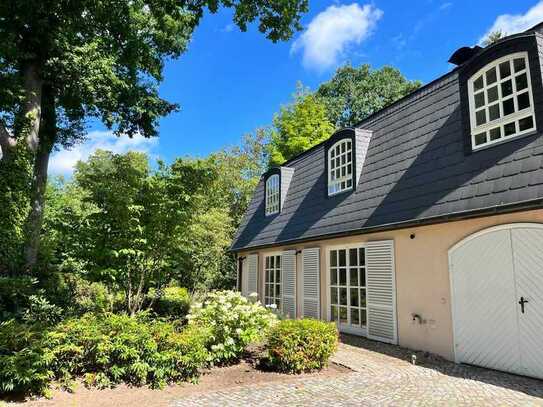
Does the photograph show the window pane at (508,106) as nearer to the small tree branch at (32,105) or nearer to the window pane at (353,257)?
the window pane at (353,257)

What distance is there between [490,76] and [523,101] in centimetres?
91

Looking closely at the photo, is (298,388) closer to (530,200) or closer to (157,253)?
(530,200)

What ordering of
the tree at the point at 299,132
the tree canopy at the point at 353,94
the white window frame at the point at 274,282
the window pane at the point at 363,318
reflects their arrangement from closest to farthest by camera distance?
1. the window pane at the point at 363,318
2. the white window frame at the point at 274,282
3. the tree at the point at 299,132
4. the tree canopy at the point at 353,94

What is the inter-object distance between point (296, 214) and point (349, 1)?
6350 mm

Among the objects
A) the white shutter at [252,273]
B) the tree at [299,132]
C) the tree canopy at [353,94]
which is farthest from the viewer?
the tree canopy at [353,94]

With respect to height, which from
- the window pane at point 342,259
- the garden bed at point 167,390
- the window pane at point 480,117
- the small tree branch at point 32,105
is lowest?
the garden bed at point 167,390

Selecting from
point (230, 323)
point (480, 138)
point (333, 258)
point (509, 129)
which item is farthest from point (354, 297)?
point (509, 129)

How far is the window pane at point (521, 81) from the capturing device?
6332 millimetres

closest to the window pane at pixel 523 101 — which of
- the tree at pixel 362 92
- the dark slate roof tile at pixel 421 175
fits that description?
the dark slate roof tile at pixel 421 175

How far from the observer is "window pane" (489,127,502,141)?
6590 mm

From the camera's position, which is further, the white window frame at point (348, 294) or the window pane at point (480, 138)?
the white window frame at point (348, 294)

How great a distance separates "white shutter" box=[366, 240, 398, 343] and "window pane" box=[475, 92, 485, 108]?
3213 mm

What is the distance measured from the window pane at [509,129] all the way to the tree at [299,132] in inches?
753

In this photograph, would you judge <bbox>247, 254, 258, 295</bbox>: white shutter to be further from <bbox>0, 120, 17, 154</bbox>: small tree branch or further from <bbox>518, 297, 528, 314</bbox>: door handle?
<bbox>518, 297, 528, 314</bbox>: door handle
